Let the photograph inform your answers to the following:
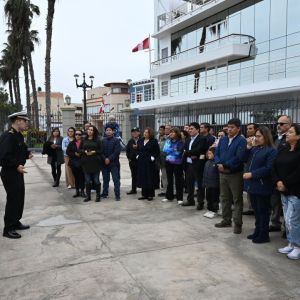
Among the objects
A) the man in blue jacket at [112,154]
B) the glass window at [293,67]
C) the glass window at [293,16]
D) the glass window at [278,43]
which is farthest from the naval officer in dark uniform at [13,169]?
the glass window at [278,43]

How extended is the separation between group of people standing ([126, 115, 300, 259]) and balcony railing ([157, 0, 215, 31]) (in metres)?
19.1

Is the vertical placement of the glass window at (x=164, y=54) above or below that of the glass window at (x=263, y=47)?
above

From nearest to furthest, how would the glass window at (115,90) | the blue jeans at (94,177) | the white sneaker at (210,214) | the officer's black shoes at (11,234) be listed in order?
the officer's black shoes at (11,234) < the white sneaker at (210,214) < the blue jeans at (94,177) < the glass window at (115,90)

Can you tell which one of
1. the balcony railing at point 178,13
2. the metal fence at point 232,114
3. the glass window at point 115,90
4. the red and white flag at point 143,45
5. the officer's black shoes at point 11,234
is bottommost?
the officer's black shoes at point 11,234

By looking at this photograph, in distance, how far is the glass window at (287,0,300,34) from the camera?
698 inches

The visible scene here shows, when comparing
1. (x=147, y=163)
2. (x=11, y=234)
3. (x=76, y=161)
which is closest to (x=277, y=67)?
(x=147, y=163)

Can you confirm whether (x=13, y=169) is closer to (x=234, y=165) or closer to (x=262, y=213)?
(x=234, y=165)

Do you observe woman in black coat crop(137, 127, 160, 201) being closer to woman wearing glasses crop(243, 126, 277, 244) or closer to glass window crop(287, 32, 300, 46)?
woman wearing glasses crop(243, 126, 277, 244)

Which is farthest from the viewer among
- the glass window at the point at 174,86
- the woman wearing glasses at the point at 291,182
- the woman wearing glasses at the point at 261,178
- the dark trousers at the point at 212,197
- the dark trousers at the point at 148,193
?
the glass window at the point at 174,86

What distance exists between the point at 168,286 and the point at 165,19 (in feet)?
89.5

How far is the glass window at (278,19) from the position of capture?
18531 mm

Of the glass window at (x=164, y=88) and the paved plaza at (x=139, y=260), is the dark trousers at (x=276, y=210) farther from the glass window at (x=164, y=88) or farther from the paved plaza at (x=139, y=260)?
the glass window at (x=164, y=88)

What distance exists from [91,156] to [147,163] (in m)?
1.31

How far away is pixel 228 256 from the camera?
15.1ft
